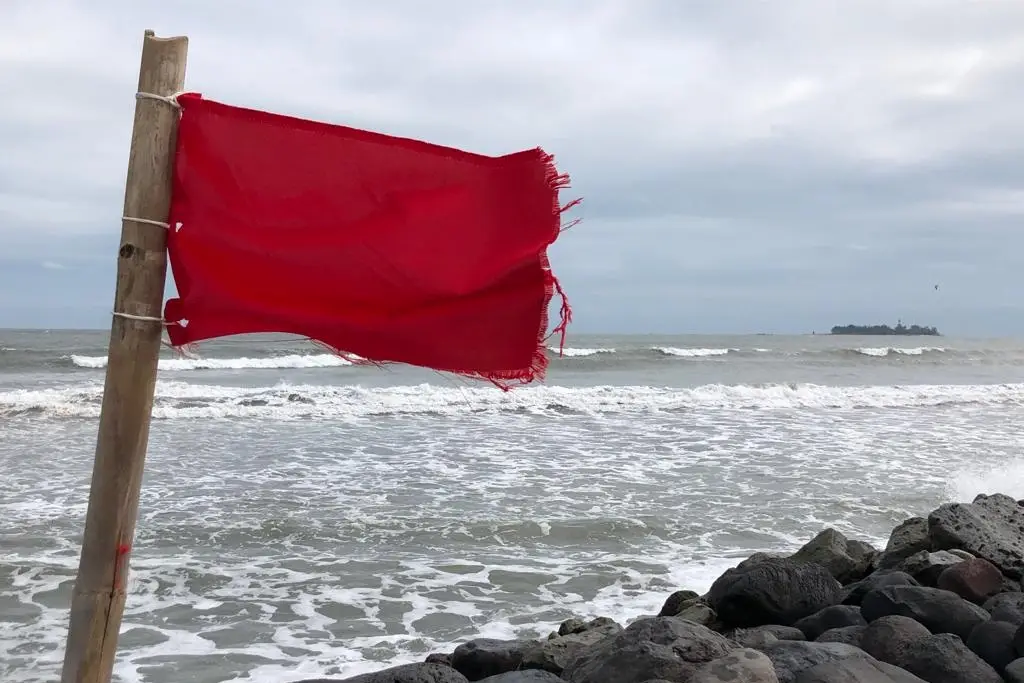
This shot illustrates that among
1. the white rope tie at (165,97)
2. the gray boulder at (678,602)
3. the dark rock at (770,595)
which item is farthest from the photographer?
the gray boulder at (678,602)

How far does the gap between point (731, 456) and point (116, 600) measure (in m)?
9.86

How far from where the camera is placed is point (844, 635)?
13.6ft

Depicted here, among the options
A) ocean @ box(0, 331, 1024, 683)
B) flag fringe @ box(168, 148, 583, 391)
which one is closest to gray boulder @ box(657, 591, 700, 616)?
ocean @ box(0, 331, 1024, 683)

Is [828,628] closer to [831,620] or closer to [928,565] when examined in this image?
[831,620]

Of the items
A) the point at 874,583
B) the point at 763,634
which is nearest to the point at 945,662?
the point at 763,634

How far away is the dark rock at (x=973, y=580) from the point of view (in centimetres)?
473

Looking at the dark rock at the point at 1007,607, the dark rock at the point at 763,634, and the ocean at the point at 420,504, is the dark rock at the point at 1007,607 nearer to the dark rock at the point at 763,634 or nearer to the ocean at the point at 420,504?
the dark rock at the point at 763,634

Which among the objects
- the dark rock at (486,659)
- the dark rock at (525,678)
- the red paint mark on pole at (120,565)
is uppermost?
the red paint mark on pole at (120,565)

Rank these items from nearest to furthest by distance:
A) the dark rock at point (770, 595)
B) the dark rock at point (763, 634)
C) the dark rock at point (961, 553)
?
the dark rock at point (763, 634)
the dark rock at point (770, 595)
the dark rock at point (961, 553)

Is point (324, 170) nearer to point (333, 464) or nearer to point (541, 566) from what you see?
point (541, 566)

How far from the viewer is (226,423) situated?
14.4 m

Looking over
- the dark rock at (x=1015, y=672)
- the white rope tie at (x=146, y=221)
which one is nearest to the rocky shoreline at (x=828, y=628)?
the dark rock at (x=1015, y=672)

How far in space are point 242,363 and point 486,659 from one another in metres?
24.6

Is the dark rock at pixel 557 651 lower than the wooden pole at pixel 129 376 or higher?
lower
